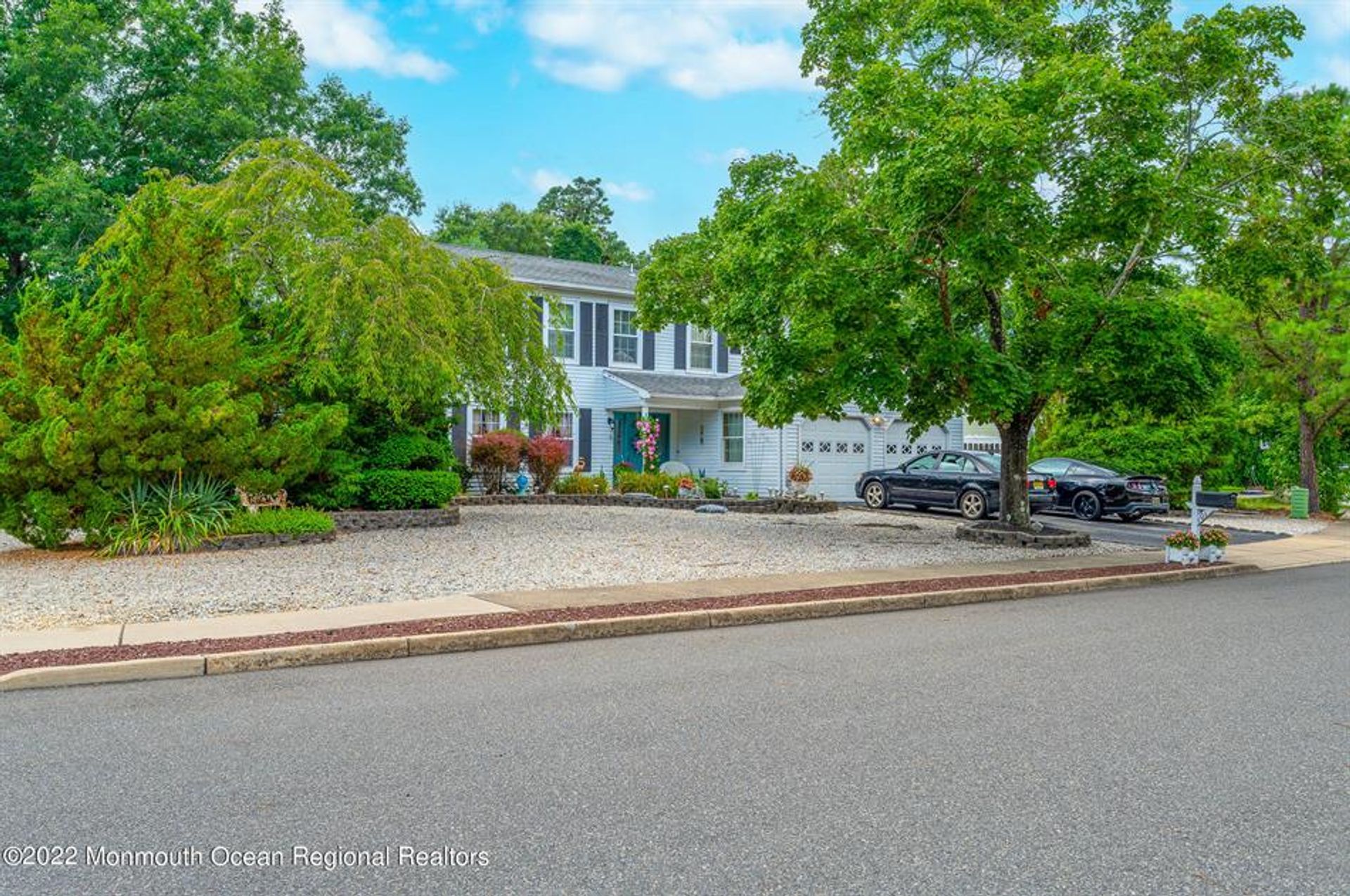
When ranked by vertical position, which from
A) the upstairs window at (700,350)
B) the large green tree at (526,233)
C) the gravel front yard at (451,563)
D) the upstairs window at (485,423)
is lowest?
the gravel front yard at (451,563)

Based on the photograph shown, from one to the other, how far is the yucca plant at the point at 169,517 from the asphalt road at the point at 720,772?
6.82 metres

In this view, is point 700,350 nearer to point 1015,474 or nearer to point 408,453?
point 408,453

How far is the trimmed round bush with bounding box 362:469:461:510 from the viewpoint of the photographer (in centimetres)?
1672

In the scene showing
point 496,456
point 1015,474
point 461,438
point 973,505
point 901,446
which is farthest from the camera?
point 901,446

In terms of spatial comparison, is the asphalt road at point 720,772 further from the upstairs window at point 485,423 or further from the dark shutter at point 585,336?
the dark shutter at point 585,336

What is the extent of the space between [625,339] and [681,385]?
79.1 inches

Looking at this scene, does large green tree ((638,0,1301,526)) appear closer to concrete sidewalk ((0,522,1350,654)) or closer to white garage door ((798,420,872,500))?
concrete sidewalk ((0,522,1350,654))

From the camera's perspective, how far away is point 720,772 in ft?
15.3

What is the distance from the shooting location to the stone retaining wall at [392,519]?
53.0 feet

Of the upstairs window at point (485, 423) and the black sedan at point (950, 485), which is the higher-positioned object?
the upstairs window at point (485, 423)

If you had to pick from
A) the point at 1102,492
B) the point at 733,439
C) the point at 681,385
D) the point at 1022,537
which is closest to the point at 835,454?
the point at 733,439

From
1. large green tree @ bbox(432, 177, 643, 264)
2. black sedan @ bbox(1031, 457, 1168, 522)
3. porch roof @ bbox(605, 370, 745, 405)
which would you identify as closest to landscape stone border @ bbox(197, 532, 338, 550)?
porch roof @ bbox(605, 370, 745, 405)

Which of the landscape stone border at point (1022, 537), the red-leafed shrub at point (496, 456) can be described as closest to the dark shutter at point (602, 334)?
the red-leafed shrub at point (496, 456)

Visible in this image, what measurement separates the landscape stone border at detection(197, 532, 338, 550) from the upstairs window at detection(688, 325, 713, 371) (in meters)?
15.0
